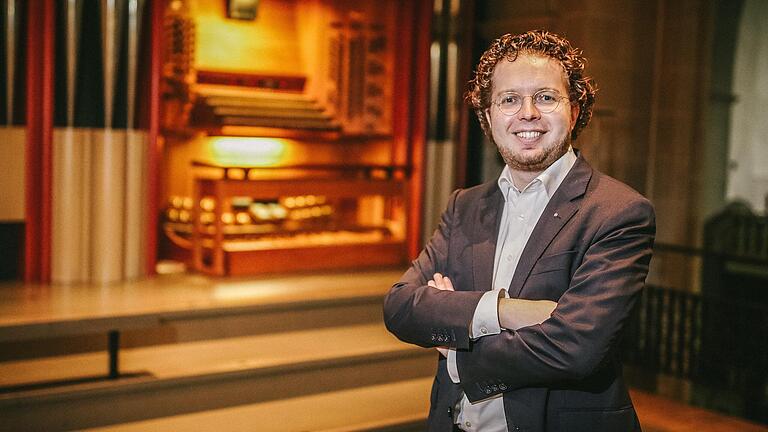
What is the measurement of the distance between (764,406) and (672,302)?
807 mm

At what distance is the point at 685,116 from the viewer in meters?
6.46

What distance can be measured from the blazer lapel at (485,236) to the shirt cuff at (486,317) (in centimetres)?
11

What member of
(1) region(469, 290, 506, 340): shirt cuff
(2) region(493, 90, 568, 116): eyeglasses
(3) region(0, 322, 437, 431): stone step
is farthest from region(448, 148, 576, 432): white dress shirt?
(3) region(0, 322, 437, 431): stone step

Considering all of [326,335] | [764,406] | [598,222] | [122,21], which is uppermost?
[122,21]

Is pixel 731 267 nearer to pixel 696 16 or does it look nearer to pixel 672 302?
pixel 672 302

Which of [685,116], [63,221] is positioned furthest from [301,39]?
[685,116]

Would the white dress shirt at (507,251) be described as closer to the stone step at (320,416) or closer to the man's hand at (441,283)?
the man's hand at (441,283)

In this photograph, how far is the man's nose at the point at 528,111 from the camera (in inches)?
84.0

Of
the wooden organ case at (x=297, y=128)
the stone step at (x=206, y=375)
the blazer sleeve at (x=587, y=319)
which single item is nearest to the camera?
the blazer sleeve at (x=587, y=319)

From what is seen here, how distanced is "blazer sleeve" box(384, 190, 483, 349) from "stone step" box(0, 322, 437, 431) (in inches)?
81.7

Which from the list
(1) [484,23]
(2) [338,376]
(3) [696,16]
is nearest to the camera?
(2) [338,376]

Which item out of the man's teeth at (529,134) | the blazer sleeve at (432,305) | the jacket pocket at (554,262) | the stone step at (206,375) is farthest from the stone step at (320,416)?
the man's teeth at (529,134)

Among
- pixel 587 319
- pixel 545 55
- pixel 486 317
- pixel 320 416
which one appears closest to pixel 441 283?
pixel 486 317

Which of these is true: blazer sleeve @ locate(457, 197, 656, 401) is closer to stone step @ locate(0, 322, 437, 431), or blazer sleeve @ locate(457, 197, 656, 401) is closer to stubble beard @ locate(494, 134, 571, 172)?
stubble beard @ locate(494, 134, 571, 172)
